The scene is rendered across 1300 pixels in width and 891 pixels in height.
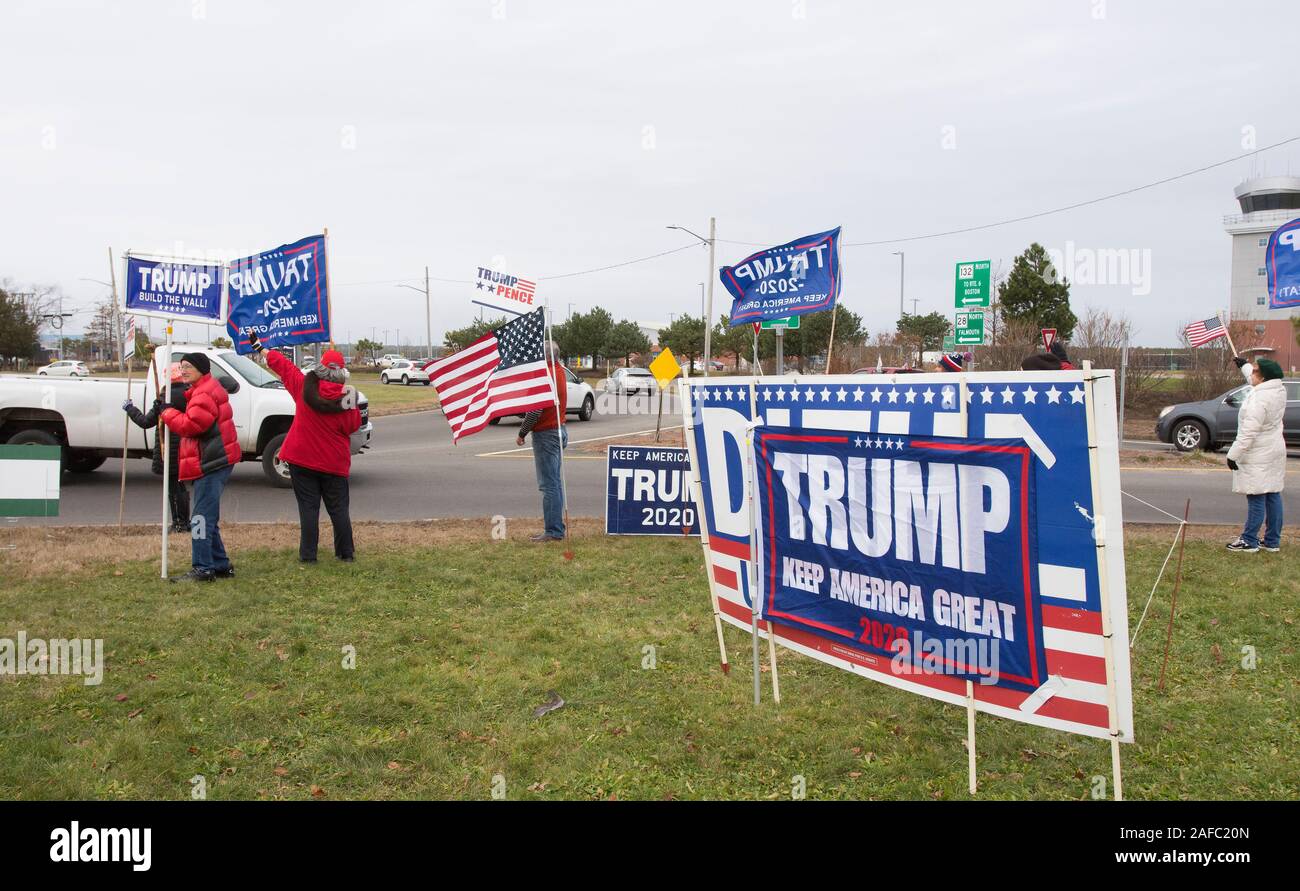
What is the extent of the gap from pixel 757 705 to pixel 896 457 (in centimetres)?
160

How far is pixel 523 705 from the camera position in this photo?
15.9 feet

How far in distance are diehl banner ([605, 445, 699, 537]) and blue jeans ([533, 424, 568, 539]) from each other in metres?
0.56

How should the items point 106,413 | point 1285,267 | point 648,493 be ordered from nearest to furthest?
point 648,493 < point 1285,267 < point 106,413

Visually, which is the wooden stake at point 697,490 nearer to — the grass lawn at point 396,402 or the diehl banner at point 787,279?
the diehl banner at point 787,279

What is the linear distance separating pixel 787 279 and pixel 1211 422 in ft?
43.0

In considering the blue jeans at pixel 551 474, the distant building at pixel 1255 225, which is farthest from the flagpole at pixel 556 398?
the distant building at pixel 1255 225

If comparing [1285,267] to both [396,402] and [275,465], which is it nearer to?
[275,465]

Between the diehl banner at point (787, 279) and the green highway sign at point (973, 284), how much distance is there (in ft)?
25.7

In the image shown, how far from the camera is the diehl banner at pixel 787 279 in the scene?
456 inches

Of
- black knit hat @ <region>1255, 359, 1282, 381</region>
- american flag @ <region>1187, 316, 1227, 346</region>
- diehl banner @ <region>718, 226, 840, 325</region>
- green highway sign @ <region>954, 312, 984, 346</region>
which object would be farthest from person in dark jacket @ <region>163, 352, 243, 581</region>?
green highway sign @ <region>954, 312, 984, 346</region>

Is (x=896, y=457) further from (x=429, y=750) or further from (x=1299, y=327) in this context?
(x=1299, y=327)

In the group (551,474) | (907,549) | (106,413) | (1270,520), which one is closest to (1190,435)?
(1270,520)

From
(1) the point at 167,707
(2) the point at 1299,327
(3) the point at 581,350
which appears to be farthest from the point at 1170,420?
(3) the point at 581,350
